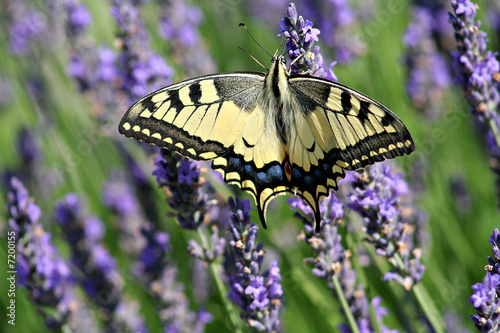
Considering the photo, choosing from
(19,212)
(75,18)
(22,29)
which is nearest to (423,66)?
(75,18)

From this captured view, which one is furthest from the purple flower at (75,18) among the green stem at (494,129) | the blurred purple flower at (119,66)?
the green stem at (494,129)

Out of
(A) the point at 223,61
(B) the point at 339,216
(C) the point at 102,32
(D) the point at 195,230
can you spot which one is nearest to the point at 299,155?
(B) the point at 339,216

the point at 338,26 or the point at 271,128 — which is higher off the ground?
the point at 338,26

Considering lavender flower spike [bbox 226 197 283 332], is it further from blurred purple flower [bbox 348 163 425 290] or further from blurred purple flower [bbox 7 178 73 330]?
blurred purple flower [bbox 7 178 73 330]

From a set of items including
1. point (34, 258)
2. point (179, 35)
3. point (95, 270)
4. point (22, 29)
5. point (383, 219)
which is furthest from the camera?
point (22, 29)

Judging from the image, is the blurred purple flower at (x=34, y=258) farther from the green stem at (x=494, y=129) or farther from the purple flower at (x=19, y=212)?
the green stem at (x=494, y=129)
